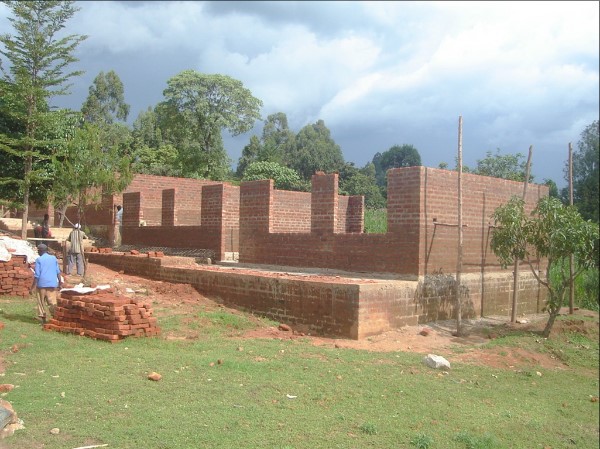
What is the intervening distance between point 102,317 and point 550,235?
7418 millimetres

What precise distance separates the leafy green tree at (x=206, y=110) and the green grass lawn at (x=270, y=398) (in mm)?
22707

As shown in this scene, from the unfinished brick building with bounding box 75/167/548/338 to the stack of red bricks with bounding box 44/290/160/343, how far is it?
2.76 metres

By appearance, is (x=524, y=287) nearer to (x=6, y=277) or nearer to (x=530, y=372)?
(x=530, y=372)

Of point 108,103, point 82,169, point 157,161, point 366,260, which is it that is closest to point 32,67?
point 82,169

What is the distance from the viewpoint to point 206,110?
1188 inches

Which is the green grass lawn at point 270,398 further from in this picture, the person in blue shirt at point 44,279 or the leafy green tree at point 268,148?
the leafy green tree at point 268,148

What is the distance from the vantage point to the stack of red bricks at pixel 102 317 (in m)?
8.12

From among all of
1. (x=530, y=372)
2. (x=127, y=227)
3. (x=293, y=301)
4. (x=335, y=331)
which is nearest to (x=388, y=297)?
(x=335, y=331)

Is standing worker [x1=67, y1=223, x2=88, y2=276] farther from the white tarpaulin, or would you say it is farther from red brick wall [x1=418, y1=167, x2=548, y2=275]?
red brick wall [x1=418, y1=167, x2=548, y2=275]

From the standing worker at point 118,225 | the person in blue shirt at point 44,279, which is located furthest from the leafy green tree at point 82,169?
the standing worker at point 118,225

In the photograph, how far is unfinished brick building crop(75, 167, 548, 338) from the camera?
959cm

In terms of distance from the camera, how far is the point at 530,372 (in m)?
8.12

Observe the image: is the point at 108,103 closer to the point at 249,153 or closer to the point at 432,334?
the point at 249,153

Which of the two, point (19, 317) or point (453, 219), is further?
point (453, 219)
